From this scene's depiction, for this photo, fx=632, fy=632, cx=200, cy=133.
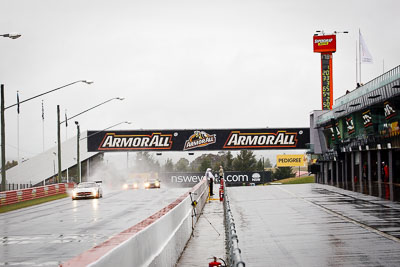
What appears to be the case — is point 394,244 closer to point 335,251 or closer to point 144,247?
point 335,251

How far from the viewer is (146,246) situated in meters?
8.77

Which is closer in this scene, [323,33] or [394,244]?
[394,244]

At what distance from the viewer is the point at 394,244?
50.4 feet

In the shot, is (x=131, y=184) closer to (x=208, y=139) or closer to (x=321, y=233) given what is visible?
(x=208, y=139)

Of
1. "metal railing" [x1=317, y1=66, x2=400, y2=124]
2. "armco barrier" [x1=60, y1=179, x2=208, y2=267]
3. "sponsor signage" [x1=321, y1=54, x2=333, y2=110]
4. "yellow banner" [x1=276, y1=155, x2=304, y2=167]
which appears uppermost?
"sponsor signage" [x1=321, y1=54, x2=333, y2=110]

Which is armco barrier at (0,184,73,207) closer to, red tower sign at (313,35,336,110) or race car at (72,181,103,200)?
race car at (72,181,103,200)

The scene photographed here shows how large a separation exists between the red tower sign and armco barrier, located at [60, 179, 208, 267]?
221 ft

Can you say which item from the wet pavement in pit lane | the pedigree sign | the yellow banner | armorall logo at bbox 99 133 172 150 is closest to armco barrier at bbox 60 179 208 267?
the wet pavement in pit lane

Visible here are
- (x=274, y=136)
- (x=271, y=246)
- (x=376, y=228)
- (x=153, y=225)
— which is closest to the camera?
(x=153, y=225)

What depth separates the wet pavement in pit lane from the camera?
13656 millimetres

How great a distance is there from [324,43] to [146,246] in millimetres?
80931

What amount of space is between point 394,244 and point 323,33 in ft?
251

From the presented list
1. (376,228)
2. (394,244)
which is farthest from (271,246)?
(376,228)

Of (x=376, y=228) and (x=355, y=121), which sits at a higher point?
(x=355, y=121)
